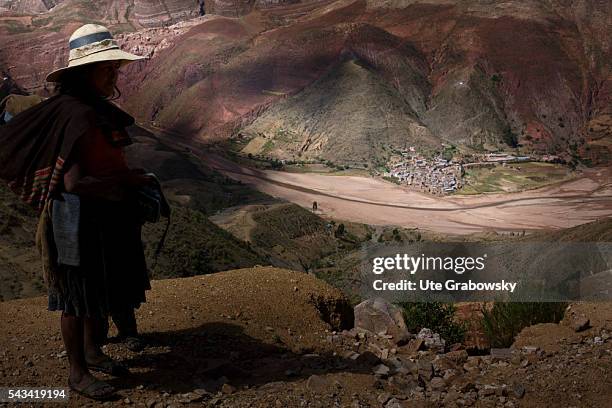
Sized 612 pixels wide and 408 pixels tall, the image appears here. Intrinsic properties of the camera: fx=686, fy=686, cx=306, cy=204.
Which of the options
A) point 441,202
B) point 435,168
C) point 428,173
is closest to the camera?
point 441,202

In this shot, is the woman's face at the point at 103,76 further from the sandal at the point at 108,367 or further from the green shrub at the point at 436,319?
the green shrub at the point at 436,319

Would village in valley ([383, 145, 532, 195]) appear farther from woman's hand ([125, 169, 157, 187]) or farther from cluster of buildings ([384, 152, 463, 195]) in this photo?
woman's hand ([125, 169, 157, 187])

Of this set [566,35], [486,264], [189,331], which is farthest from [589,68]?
[189,331]

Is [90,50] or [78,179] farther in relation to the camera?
[90,50]

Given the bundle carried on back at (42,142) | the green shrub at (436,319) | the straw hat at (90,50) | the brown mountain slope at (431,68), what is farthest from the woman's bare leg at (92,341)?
the brown mountain slope at (431,68)

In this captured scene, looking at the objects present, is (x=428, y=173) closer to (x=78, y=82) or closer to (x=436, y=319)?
(x=436, y=319)

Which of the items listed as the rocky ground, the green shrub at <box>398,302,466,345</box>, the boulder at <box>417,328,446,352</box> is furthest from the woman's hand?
the green shrub at <box>398,302,466,345</box>

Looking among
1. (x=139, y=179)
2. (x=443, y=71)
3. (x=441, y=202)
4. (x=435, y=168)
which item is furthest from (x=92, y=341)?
(x=443, y=71)

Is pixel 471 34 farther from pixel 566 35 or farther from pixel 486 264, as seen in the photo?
pixel 486 264
